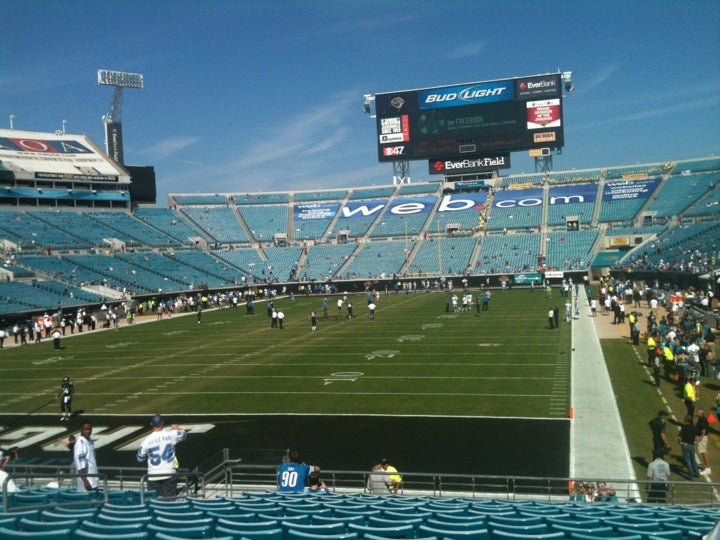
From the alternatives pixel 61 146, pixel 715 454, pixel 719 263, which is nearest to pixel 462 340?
pixel 715 454

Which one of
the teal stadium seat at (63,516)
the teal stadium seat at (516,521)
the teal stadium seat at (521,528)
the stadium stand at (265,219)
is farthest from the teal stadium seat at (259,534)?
the stadium stand at (265,219)

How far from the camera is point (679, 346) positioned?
20547mm

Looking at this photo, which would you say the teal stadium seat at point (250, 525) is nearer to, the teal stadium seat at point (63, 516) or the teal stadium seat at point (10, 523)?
the teal stadium seat at point (63, 516)

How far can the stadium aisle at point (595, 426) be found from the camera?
1258cm

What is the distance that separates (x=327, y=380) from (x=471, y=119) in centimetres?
5110

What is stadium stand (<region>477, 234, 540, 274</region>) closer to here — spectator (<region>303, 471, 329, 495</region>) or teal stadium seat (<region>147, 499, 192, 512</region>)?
spectator (<region>303, 471, 329, 495</region>)

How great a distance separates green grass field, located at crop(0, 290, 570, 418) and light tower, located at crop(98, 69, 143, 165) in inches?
1804

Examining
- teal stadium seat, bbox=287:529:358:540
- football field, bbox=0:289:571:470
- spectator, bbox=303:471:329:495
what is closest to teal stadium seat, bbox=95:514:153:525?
teal stadium seat, bbox=287:529:358:540

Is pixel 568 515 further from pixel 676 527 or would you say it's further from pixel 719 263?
pixel 719 263

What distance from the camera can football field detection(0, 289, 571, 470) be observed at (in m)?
16.2

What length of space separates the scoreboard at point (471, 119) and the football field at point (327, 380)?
33.4 meters

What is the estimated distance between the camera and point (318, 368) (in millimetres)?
24109

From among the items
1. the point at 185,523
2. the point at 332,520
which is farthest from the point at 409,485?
the point at 185,523

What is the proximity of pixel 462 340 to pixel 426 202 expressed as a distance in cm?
5044
